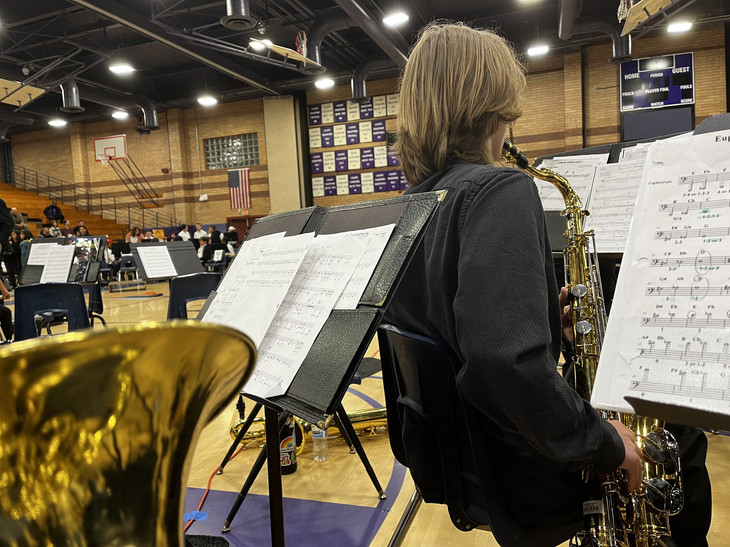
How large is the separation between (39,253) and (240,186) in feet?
33.0

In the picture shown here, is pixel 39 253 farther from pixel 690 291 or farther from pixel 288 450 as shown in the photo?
pixel 690 291

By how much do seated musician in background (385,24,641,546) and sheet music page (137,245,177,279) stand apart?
4044 mm

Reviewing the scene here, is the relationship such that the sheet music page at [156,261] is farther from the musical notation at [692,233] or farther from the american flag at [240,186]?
the american flag at [240,186]

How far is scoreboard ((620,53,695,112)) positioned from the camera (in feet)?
34.4

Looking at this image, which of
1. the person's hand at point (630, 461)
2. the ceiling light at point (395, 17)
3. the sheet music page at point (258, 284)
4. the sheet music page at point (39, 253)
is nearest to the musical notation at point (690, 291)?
the person's hand at point (630, 461)

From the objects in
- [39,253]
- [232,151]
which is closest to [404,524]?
[39,253]

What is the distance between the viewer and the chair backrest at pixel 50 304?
358 centimetres

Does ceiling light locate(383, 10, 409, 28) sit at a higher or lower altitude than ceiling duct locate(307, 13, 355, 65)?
lower

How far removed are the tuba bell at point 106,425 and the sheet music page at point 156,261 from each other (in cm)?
455

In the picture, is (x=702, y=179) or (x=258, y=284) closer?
(x=702, y=179)

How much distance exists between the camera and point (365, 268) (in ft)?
3.46

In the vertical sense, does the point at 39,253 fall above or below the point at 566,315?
above

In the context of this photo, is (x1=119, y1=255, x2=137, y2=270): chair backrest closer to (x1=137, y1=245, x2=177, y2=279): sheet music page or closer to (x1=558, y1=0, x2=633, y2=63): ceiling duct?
(x1=137, y1=245, x2=177, y2=279): sheet music page

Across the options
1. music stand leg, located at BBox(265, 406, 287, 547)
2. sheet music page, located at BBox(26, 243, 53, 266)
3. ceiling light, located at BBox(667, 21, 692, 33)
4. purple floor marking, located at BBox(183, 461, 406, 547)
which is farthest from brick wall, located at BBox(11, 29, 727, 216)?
music stand leg, located at BBox(265, 406, 287, 547)
